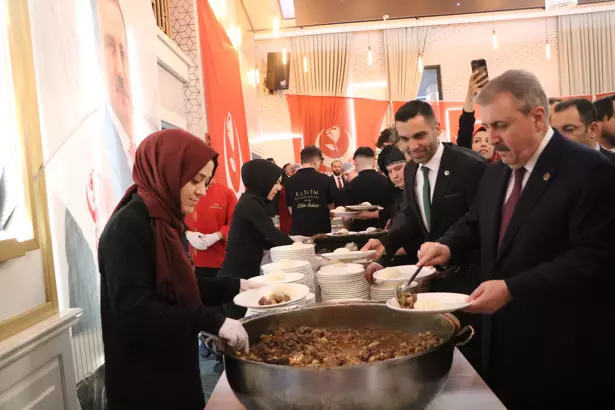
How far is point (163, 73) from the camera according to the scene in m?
4.20

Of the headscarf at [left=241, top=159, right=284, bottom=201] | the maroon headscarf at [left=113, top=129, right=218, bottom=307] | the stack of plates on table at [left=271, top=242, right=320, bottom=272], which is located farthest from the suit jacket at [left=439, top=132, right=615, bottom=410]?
the headscarf at [left=241, top=159, right=284, bottom=201]

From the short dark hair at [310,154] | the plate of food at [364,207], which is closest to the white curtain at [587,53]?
the short dark hair at [310,154]

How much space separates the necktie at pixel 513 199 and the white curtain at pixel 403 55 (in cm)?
946

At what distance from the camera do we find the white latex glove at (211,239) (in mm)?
3804

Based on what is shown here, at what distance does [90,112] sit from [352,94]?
29.6ft

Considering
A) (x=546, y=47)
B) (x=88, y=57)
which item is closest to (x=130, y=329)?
(x=88, y=57)

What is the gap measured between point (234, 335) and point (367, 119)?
9.79 metres

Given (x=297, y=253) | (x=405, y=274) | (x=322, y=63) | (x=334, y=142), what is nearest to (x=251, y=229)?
(x=297, y=253)

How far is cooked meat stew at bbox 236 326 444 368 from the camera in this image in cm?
117

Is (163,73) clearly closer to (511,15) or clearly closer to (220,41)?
(220,41)

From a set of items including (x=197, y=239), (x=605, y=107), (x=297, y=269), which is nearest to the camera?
(x=297, y=269)

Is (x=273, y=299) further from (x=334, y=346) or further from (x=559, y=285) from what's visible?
(x=559, y=285)

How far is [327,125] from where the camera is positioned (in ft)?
34.9

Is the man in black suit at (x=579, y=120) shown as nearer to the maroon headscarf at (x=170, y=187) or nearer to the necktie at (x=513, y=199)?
the necktie at (x=513, y=199)
